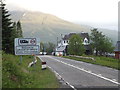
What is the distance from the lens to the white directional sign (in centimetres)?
2205

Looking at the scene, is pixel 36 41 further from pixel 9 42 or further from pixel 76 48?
pixel 76 48

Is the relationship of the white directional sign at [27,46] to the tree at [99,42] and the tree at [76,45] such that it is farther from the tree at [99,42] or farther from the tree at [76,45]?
the tree at [99,42]

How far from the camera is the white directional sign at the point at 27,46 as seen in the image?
22047mm

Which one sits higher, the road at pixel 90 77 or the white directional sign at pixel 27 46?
the white directional sign at pixel 27 46

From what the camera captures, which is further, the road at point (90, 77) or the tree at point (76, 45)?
the tree at point (76, 45)

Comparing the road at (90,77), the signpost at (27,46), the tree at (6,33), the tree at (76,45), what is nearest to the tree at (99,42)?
the tree at (76,45)

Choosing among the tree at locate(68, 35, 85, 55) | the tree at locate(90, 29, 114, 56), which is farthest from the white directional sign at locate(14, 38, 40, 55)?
the tree at locate(90, 29, 114, 56)

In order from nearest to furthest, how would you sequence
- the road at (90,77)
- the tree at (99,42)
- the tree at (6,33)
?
the road at (90,77) → the tree at (6,33) → the tree at (99,42)

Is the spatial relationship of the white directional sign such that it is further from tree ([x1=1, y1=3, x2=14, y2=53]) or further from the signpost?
tree ([x1=1, y1=3, x2=14, y2=53])

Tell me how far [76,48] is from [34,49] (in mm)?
50058

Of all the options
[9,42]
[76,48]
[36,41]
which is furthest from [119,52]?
[36,41]

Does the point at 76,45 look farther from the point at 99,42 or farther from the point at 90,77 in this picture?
the point at 90,77

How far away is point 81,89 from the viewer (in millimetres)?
12164

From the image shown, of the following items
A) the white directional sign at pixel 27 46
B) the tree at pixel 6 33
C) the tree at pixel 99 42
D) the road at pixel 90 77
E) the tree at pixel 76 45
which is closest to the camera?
the road at pixel 90 77
